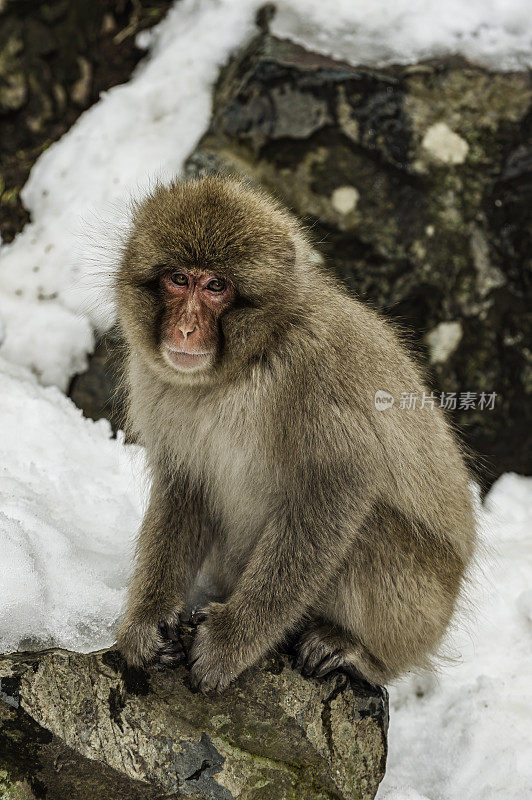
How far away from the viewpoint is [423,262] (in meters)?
5.43

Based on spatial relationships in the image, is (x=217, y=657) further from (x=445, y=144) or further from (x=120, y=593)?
(x=445, y=144)

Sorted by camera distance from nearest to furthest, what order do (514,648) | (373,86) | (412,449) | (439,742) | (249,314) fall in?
(249,314), (412,449), (439,742), (514,648), (373,86)

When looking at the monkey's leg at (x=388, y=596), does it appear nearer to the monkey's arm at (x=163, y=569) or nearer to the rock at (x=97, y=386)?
the monkey's arm at (x=163, y=569)

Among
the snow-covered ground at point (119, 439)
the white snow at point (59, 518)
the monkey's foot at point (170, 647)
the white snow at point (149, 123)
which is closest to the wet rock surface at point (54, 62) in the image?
the snow-covered ground at point (119, 439)

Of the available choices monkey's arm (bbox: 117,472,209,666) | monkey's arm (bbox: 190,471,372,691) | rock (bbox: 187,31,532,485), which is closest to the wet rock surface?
rock (bbox: 187,31,532,485)

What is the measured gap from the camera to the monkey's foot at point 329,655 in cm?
319

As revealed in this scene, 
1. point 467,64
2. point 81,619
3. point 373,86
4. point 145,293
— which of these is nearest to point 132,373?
point 145,293

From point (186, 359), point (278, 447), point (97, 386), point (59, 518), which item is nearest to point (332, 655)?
point (278, 447)

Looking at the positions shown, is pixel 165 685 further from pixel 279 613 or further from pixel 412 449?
pixel 412 449

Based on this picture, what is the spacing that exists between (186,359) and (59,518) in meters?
1.46

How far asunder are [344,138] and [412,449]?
2.75m

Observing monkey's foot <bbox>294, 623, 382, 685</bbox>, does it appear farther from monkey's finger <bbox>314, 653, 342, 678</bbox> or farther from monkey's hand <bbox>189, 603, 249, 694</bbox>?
monkey's hand <bbox>189, 603, 249, 694</bbox>

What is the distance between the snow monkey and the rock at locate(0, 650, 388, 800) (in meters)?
0.10

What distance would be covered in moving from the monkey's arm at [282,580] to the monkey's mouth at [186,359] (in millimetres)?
Answer: 566
